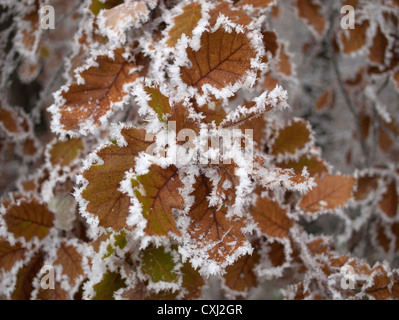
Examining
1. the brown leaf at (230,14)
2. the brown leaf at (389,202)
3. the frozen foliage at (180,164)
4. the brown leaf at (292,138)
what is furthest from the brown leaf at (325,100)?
the brown leaf at (230,14)

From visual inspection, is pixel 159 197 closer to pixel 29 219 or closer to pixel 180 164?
pixel 180 164

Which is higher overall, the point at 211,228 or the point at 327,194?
the point at 327,194

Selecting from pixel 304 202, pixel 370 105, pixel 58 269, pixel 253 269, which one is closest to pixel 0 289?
pixel 58 269

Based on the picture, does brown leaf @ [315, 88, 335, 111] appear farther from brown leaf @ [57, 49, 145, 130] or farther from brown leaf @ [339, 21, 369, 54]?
brown leaf @ [57, 49, 145, 130]

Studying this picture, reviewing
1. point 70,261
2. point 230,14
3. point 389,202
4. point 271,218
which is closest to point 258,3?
point 230,14

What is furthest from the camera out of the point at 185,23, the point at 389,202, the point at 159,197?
the point at 389,202

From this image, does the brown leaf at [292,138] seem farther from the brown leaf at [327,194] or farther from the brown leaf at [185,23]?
the brown leaf at [185,23]

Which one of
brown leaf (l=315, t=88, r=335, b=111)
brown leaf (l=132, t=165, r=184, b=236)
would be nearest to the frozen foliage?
brown leaf (l=132, t=165, r=184, b=236)

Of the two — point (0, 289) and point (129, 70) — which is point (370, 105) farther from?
point (0, 289)
